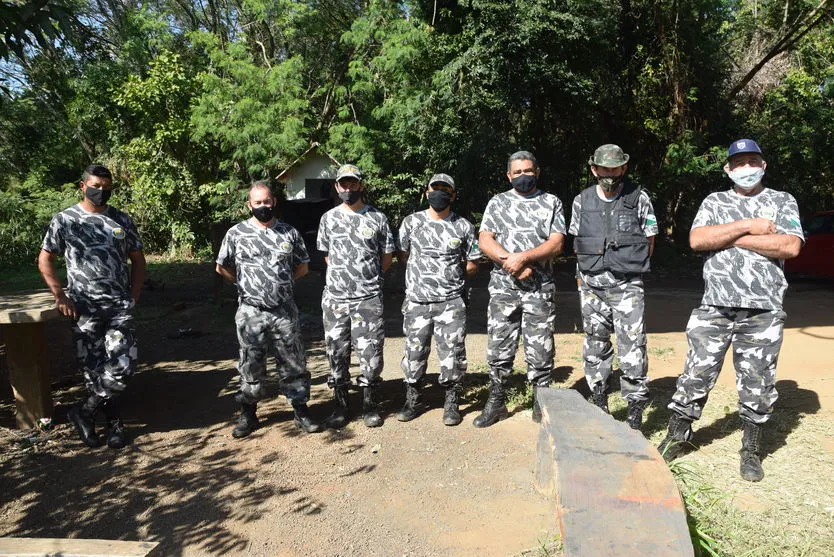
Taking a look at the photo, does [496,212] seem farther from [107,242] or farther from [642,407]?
[107,242]

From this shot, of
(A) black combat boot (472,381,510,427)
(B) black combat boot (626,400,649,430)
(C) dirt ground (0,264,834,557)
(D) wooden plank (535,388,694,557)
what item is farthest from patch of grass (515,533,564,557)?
(A) black combat boot (472,381,510,427)

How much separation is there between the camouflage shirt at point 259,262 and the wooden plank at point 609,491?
2044 mm

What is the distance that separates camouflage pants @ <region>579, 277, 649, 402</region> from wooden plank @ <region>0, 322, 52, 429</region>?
3954mm

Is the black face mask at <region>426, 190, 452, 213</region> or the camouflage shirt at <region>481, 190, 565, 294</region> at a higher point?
the black face mask at <region>426, 190, 452, 213</region>

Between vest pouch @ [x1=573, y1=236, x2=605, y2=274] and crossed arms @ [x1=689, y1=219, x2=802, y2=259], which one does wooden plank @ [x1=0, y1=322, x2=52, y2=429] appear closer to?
vest pouch @ [x1=573, y1=236, x2=605, y2=274]

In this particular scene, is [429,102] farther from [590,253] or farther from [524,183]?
[590,253]

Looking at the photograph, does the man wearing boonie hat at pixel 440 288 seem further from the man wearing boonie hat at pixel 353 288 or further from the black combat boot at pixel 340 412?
the black combat boot at pixel 340 412

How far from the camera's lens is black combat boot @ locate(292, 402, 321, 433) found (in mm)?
4629

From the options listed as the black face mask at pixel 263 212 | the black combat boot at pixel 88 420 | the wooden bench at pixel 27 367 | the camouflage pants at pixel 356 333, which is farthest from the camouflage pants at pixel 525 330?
the wooden bench at pixel 27 367

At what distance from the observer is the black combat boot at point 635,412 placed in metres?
4.24

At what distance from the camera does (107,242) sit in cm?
436

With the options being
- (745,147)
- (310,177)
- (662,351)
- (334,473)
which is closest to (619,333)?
(745,147)

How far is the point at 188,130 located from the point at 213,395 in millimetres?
8661

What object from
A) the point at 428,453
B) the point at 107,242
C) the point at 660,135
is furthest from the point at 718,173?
the point at 107,242
